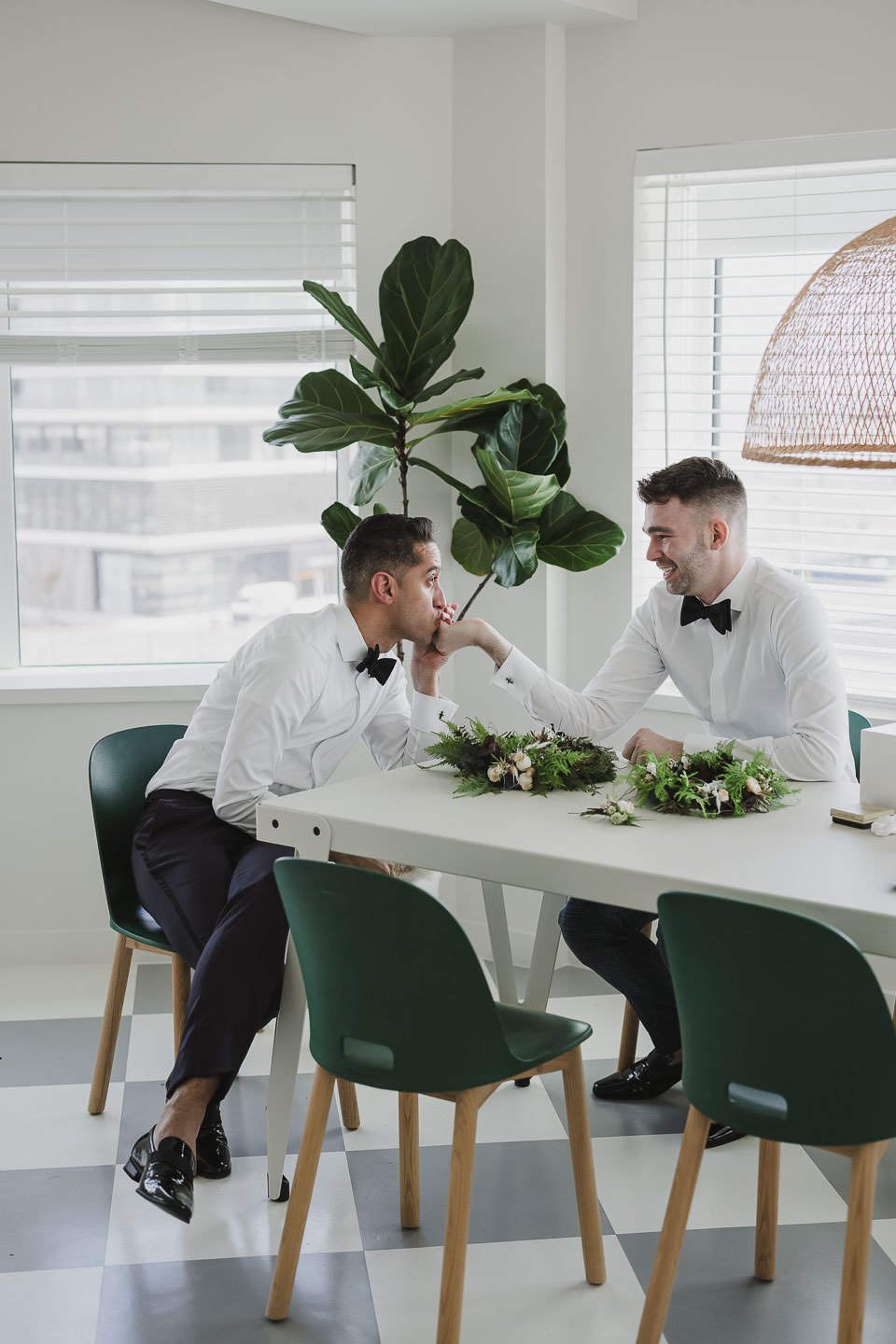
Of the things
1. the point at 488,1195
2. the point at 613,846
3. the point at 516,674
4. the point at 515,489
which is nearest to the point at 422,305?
the point at 515,489

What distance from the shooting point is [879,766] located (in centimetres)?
238

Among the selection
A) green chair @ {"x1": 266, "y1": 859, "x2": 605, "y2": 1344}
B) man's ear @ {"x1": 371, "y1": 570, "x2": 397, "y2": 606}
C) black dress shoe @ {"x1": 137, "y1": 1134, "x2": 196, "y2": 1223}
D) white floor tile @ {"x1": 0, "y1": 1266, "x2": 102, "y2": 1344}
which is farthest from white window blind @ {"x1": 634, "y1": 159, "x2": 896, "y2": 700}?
white floor tile @ {"x1": 0, "y1": 1266, "x2": 102, "y2": 1344}

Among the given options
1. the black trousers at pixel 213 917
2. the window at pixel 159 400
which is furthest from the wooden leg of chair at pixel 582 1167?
the window at pixel 159 400

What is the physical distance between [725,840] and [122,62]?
287 cm

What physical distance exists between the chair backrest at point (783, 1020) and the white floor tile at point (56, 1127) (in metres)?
1.52

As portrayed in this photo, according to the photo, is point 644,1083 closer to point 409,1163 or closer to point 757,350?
point 409,1163

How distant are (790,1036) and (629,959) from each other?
3.91 feet

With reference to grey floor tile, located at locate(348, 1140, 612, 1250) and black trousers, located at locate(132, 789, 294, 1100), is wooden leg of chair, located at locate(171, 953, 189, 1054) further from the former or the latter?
grey floor tile, located at locate(348, 1140, 612, 1250)

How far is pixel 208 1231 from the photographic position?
2.52m

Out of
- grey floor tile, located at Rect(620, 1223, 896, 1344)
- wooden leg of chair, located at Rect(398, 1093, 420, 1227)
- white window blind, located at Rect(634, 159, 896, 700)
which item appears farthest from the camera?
white window blind, located at Rect(634, 159, 896, 700)

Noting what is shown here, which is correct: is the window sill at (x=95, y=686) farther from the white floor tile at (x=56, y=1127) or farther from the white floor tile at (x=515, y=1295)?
the white floor tile at (x=515, y=1295)

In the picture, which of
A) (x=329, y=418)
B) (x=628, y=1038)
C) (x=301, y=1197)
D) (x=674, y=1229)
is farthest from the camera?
(x=329, y=418)

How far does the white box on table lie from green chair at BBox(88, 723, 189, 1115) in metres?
1.45

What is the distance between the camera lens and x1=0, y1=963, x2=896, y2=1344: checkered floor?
7.32ft
